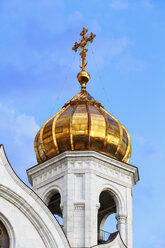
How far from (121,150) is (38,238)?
732 cm

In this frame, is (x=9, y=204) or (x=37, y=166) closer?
(x=9, y=204)

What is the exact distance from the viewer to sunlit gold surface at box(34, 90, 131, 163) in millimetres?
29000

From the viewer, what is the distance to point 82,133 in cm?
2905

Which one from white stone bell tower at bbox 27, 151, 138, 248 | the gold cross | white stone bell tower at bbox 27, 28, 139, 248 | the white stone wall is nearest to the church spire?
the gold cross

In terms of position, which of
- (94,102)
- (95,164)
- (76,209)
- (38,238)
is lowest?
(38,238)

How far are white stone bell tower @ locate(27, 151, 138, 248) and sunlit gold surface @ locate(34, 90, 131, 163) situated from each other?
20.6 inches

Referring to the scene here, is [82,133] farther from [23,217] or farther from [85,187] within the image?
[23,217]

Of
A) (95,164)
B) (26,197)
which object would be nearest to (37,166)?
(95,164)

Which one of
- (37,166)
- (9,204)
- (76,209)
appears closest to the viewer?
(9,204)

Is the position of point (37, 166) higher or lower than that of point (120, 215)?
higher

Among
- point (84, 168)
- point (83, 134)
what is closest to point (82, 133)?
point (83, 134)

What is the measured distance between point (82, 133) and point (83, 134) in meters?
0.06

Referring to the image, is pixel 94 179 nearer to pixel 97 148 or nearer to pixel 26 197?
pixel 97 148

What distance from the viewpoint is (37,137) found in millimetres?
30469
